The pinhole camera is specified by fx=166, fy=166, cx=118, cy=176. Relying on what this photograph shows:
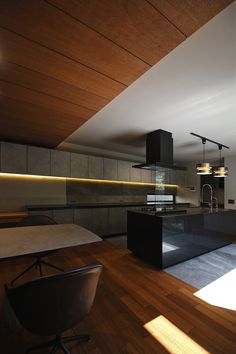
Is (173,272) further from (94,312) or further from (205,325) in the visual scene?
(94,312)

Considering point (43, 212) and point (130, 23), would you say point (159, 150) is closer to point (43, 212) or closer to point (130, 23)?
point (130, 23)

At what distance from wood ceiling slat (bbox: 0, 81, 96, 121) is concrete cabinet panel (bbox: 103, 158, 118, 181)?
7.92 ft

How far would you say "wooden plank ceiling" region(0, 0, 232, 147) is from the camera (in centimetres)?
100

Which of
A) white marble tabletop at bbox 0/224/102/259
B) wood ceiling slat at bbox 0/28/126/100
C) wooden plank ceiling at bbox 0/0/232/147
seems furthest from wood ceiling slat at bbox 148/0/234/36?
white marble tabletop at bbox 0/224/102/259

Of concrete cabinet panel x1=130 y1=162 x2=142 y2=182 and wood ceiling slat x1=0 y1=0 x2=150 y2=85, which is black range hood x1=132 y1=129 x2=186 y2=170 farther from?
wood ceiling slat x1=0 y1=0 x2=150 y2=85

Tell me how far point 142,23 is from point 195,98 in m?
1.41

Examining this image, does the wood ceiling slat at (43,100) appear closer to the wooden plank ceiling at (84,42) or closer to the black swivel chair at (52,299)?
the wooden plank ceiling at (84,42)

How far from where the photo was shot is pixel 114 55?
1352 mm

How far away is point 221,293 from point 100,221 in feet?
9.45

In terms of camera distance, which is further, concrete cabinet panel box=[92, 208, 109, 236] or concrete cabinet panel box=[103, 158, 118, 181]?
concrete cabinet panel box=[103, 158, 118, 181]

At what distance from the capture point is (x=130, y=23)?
43.1 inches

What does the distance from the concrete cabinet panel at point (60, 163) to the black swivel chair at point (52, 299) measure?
3333mm

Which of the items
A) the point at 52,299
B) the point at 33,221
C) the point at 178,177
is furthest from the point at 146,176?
the point at 52,299

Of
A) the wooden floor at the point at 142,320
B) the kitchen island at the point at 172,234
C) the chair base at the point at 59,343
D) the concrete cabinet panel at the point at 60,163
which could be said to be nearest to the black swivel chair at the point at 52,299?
the chair base at the point at 59,343
